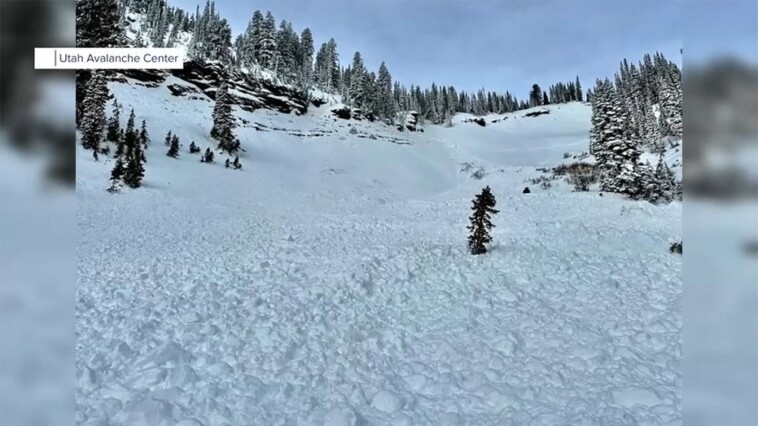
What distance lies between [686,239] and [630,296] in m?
5.11

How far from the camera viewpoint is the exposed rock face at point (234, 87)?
29797mm

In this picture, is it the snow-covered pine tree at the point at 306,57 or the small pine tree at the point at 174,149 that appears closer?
the small pine tree at the point at 174,149

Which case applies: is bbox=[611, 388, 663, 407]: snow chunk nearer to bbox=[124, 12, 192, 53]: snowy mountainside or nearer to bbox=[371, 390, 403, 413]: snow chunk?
bbox=[371, 390, 403, 413]: snow chunk

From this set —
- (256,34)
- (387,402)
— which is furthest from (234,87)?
(387,402)

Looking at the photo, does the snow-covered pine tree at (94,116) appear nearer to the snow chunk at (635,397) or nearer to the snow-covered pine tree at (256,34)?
the snow chunk at (635,397)

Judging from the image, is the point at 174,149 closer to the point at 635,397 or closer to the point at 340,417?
the point at 340,417

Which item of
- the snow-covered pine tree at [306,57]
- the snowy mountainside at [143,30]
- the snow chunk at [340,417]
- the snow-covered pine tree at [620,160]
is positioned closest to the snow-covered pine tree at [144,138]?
the snow chunk at [340,417]

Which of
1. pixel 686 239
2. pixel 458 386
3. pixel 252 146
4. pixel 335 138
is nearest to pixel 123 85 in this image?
pixel 252 146

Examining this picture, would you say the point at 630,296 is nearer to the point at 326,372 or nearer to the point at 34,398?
the point at 326,372

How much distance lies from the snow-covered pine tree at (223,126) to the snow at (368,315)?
9.95 m

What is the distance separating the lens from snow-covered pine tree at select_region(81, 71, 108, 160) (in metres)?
14.6

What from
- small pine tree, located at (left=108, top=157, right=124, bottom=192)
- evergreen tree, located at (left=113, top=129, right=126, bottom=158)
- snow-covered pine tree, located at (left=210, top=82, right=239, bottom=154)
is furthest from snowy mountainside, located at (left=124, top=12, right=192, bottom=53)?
small pine tree, located at (left=108, top=157, right=124, bottom=192)

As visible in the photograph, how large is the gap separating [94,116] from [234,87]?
23.2 m

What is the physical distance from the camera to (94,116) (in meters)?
15.3
